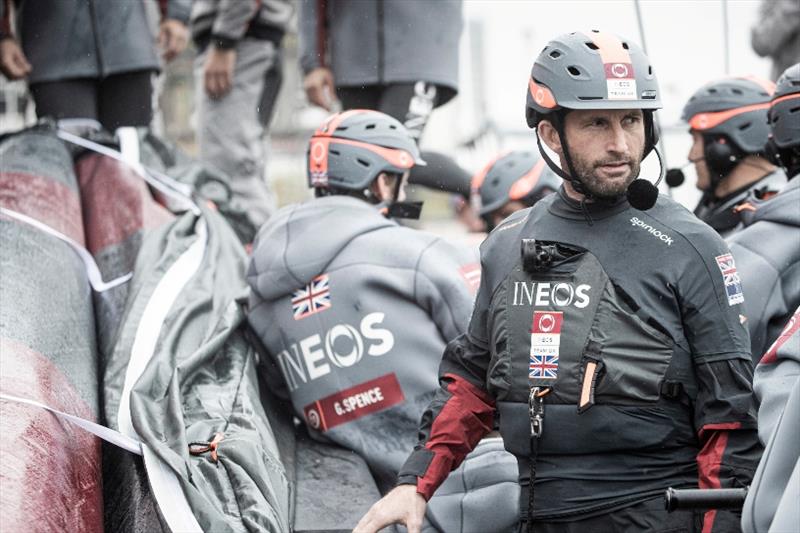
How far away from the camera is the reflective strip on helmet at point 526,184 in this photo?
6637mm

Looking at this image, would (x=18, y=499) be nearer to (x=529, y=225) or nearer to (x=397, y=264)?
(x=529, y=225)

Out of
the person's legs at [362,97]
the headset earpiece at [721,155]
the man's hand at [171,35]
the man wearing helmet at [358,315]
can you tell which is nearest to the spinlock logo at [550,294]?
the man wearing helmet at [358,315]

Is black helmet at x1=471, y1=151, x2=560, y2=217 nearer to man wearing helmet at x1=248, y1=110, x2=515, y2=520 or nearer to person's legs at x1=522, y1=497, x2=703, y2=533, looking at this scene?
man wearing helmet at x1=248, y1=110, x2=515, y2=520

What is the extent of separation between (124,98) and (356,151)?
2299 millimetres

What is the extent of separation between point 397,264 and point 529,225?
1311mm

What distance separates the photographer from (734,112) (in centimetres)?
562

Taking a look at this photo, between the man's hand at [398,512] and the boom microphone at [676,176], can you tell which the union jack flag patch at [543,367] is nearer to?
the man's hand at [398,512]

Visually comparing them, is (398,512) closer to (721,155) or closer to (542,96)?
(542,96)

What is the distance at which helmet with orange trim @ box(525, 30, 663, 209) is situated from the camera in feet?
11.3

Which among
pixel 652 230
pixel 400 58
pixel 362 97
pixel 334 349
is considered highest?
pixel 652 230

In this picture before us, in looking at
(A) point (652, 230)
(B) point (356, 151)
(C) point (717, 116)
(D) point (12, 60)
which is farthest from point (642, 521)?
(D) point (12, 60)

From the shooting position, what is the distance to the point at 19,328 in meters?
4.37

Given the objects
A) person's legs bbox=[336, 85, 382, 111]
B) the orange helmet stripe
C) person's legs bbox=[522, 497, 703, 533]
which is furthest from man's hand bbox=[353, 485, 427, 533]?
person's legs bbox=[336, 85, 382, 111]

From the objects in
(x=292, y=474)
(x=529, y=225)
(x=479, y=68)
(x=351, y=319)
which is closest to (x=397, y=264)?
(x=351, y=319)
